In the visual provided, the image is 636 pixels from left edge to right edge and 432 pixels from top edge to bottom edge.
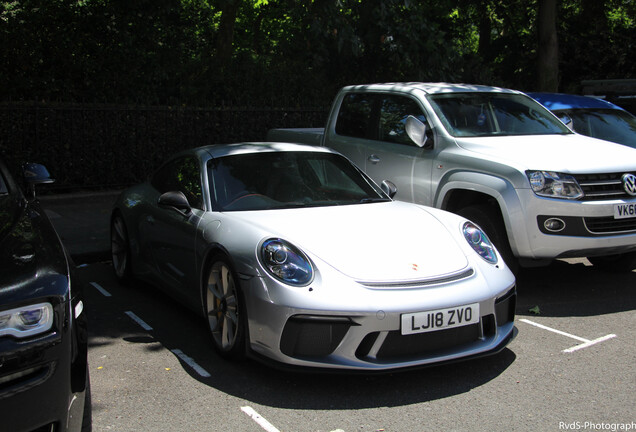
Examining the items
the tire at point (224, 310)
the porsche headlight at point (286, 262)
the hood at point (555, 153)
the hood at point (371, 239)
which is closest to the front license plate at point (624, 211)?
the hood at point (555, 153)

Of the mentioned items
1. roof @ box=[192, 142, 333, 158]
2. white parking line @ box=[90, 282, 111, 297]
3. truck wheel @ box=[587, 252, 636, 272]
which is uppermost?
roof @ box=[192, 142, 333, 158]

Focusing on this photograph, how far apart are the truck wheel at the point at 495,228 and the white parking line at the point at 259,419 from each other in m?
3.12

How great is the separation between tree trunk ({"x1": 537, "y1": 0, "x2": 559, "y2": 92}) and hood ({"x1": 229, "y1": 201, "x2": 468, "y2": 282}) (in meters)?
13.0

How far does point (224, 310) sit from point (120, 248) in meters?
2.54

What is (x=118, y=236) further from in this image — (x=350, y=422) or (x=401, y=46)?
(x=401, y=46)

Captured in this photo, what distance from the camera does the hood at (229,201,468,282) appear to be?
4.33 m

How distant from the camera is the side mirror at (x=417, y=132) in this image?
7.02 metres

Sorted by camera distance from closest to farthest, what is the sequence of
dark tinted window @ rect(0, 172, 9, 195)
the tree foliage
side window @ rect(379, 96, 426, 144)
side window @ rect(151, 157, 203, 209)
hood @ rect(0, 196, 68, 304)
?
hood @ rect(0, 196, 68, 304) → dark tinted window @ rect(0, 172, 9, 195) → side window @ rect(151, 157, 203, 209) → side window @ rect(379, 96, 426, 144) → the tree foliage

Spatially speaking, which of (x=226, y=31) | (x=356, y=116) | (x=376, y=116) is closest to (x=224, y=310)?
(x=376, y=116)

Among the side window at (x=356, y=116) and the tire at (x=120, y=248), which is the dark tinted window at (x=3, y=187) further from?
the side window at (x=356, y=116)

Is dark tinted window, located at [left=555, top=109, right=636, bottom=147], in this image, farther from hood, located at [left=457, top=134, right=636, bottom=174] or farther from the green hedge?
the green hedge

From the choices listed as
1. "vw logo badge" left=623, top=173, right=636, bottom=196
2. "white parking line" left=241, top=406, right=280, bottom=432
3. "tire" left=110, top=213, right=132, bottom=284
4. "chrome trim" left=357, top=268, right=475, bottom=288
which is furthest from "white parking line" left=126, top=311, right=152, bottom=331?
"vw logo badge" left=623, top=173, right=636, bottom=196

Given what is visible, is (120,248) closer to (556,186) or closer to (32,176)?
(32,176)

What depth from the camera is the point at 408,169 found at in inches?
289
